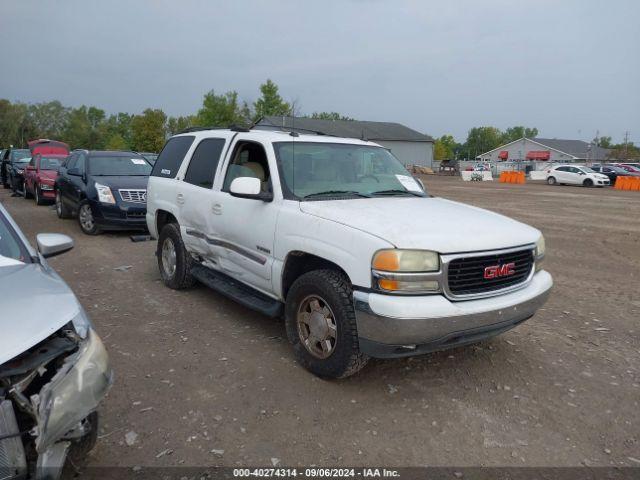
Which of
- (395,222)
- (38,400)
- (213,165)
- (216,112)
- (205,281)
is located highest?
(216,112)

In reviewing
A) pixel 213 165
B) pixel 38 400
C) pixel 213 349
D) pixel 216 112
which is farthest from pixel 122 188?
pixel 216 112

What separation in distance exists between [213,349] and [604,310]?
14.5ft

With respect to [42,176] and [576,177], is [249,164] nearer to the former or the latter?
[42,176]

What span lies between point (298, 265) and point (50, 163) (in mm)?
13908

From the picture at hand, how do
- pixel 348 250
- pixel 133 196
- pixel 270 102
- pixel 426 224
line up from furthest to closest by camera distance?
pixel 270 102
pixel 133 196
pixel 426 224
pixel 348 250

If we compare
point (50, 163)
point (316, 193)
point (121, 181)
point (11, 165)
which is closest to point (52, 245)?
point (316, 193)

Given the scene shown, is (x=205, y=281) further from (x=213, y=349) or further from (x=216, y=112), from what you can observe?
(x=216, y=112)

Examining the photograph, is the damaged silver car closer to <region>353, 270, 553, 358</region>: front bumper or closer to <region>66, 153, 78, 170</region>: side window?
A: <region>353, 270, 553, 358</region>: front bumper

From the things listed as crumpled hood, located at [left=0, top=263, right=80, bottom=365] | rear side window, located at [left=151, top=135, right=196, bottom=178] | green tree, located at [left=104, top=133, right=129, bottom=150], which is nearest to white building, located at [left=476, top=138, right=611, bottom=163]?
green tree, located at [left=104, top=133, right=129, bottom=150]

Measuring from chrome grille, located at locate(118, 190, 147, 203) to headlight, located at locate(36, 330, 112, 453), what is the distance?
760 centimetres

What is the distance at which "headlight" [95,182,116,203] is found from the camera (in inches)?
373

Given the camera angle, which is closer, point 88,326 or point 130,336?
point 88,326

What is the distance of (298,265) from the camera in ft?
13.2

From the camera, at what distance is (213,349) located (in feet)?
14.2
